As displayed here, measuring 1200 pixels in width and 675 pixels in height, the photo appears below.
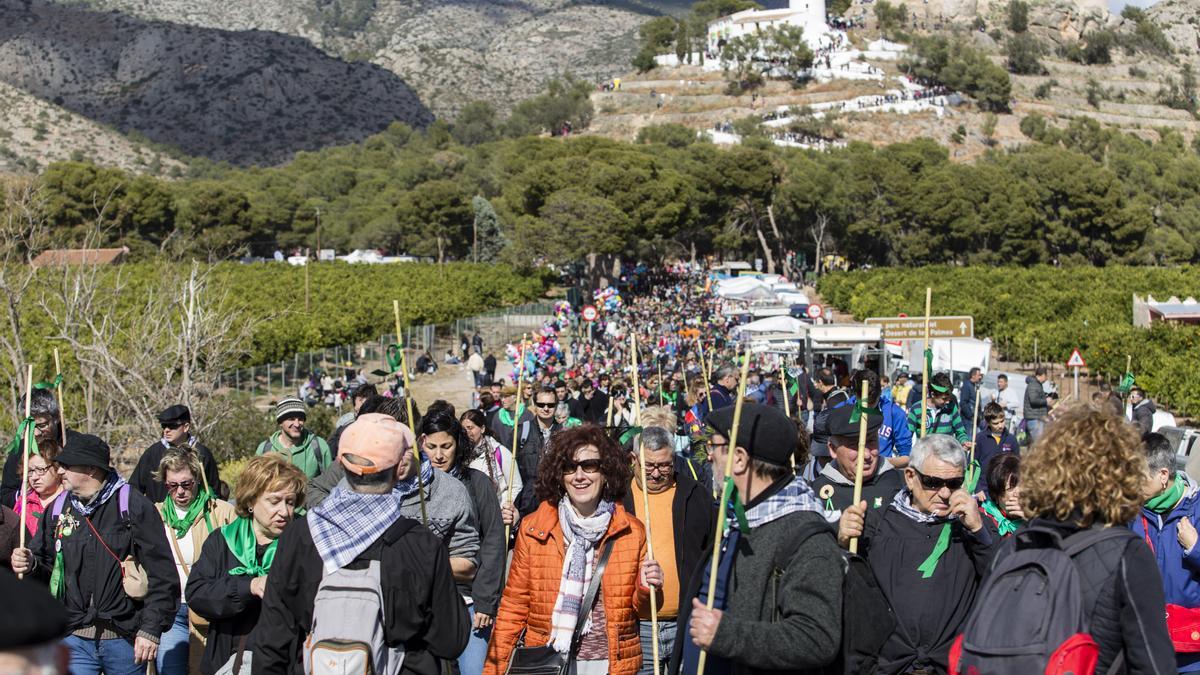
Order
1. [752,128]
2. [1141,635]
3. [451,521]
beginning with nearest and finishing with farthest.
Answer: [1141,635], [451,521], [752,128]

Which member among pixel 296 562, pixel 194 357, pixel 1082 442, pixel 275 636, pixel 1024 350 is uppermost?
pixel 1082 442

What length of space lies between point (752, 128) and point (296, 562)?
10818cm

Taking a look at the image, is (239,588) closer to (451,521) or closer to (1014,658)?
(451,521)

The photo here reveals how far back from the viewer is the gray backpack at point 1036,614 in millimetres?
3150

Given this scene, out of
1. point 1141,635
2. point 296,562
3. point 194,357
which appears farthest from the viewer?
point 194,357

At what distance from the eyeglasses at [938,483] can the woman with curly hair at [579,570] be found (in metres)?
1.06

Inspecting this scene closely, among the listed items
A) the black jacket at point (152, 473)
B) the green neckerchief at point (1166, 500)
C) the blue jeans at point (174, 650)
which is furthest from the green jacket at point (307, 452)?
the green neckerchief at point (1166, 500)

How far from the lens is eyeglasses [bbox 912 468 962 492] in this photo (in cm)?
454

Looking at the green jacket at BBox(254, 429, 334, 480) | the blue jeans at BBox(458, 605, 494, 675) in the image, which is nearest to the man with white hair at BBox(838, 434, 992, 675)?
the blue jeans at BBox(458, 605, 494, 675)

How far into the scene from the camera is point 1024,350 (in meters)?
38.7

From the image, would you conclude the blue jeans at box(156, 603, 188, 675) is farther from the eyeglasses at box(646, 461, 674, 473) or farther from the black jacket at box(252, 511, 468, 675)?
the eyeglasses at box(646, 461, 674, 473)

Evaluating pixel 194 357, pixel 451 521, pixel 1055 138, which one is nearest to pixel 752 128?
pixel 1055 138

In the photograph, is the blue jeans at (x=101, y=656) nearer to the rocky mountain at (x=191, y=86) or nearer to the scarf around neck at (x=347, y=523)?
the scarf around neck at (x=347, y=523)

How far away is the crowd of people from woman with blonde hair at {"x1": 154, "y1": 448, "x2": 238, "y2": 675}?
1 centimetres
